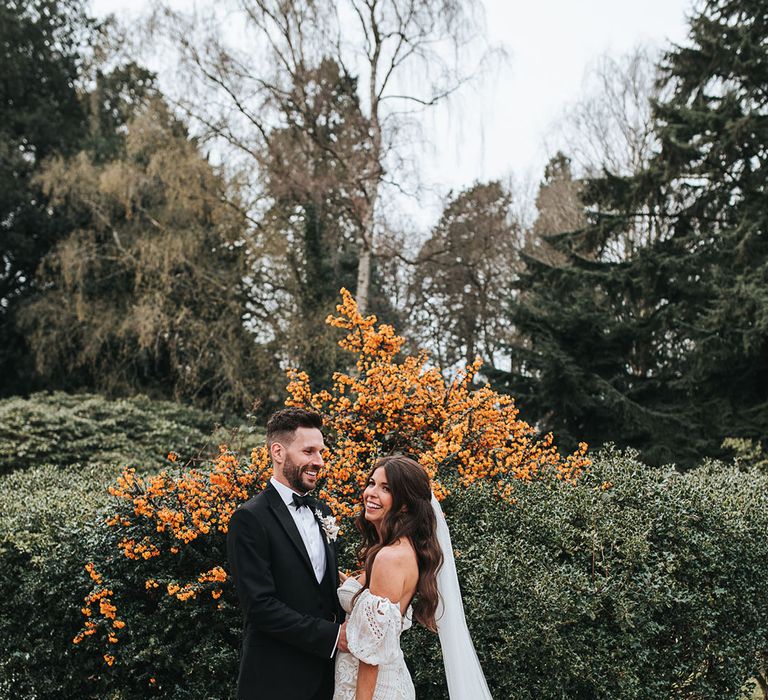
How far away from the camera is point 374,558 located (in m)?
2.69

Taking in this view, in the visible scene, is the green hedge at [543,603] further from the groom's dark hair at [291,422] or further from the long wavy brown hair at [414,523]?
the groom's dark hair at [291,422]

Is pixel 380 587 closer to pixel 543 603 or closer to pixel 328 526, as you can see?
pixel 328 526

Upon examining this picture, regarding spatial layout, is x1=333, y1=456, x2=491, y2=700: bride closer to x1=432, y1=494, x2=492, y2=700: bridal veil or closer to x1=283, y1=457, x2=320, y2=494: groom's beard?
x1=432, y1=494, x2=492, y2=700: bridal veil

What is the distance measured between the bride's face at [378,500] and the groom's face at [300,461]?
0.81ft

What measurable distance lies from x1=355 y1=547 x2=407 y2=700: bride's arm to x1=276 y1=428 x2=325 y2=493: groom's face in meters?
0.45

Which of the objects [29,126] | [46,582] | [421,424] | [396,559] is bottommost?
[46,582]

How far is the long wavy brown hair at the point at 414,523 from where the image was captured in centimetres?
276

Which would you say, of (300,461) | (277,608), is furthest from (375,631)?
(300,461)

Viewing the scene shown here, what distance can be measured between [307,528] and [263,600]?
389mm

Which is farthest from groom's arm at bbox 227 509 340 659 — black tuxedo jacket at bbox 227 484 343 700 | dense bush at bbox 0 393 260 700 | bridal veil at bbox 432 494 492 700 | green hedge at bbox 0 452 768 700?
dense bush at bbox 0 393 260 700

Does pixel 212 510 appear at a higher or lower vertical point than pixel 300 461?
lower

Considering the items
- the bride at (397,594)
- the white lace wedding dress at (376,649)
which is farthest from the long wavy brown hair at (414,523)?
the white lace wedding dress at (376,649)

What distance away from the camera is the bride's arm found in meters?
2.59

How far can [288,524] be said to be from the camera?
2.78m
